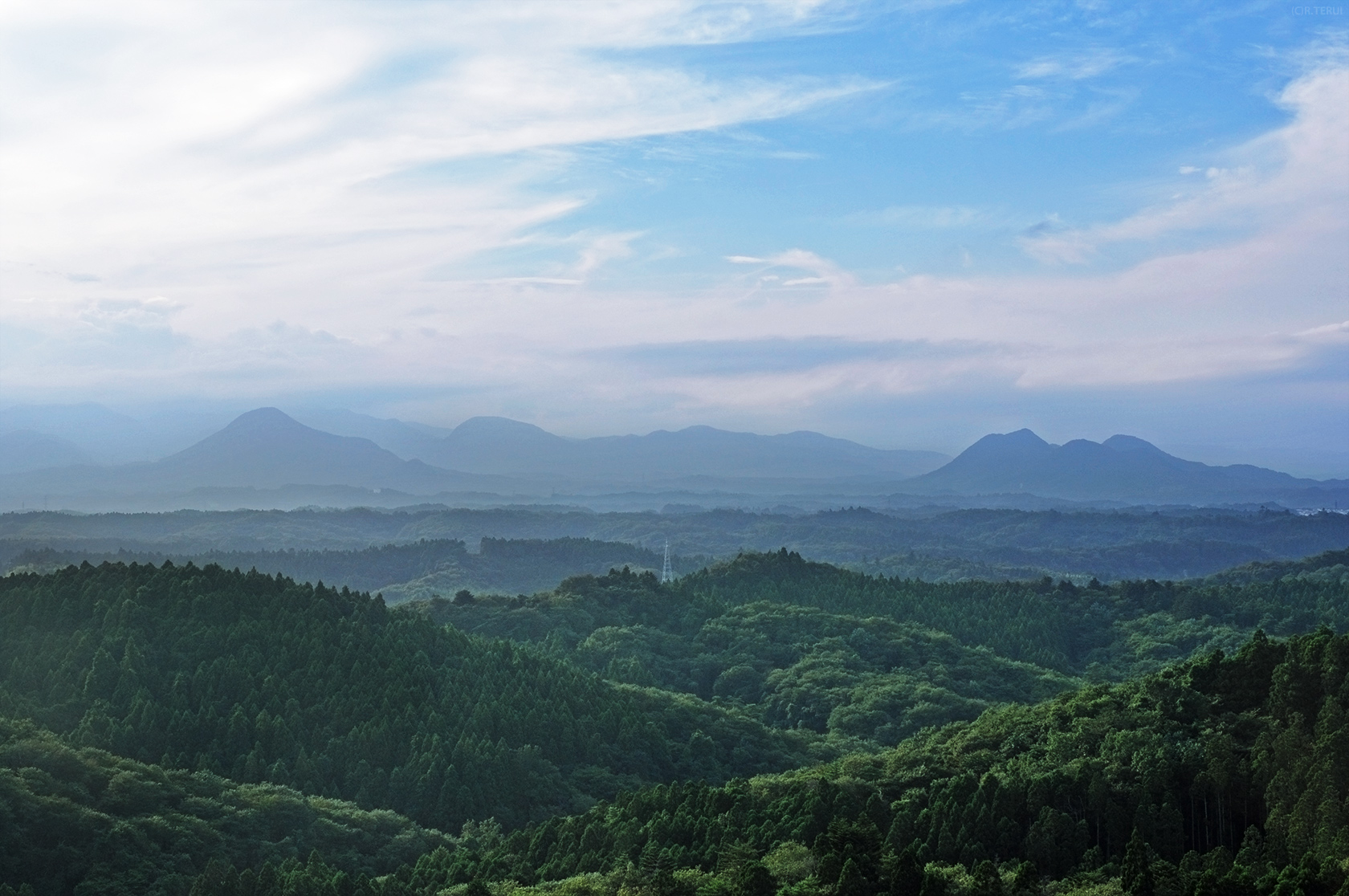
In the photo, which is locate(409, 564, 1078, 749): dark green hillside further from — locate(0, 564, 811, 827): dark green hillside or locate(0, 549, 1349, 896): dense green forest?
locate(0, 564, 811, 827): dark green hillside

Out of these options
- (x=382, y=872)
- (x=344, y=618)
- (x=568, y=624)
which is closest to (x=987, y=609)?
(x=568, y=624)

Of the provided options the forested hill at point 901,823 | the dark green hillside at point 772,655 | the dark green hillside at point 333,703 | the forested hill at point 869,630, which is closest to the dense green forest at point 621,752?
the forested hill at point 901,823

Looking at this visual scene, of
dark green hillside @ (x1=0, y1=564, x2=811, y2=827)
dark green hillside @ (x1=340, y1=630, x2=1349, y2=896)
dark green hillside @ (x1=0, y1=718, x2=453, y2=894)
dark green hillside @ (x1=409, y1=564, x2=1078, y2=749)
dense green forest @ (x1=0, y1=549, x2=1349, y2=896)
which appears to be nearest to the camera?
dark green hillside @ (x1=340, y1=630, x2=1349, y2=896)

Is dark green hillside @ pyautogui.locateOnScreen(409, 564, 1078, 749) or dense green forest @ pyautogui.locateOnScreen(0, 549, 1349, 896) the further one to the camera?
dark green hillside @ pyautogui.locateOnScreen(409, 564, 1078, 749)

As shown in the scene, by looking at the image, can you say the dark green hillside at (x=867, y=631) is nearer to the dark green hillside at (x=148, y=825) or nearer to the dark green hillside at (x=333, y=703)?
the dark green hillside at (x=333, y=703)

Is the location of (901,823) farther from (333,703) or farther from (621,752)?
(333,703)

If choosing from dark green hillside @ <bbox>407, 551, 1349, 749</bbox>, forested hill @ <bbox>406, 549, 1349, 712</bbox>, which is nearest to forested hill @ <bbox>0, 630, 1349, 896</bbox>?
dark green hillside @ <bbox>407, 551, 1349, 749</bbox>
